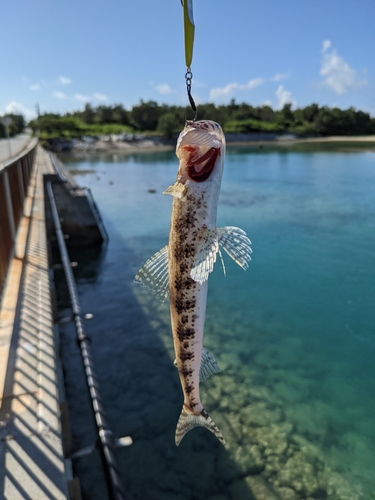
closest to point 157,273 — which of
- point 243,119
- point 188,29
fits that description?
point 188,29

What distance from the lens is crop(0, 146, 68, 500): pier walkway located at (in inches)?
159

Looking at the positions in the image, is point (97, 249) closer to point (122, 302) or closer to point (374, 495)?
point (122, 302)

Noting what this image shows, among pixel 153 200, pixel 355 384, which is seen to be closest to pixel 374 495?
pixel 355 384

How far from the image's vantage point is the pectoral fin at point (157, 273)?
359cm

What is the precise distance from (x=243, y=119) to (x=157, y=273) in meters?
149

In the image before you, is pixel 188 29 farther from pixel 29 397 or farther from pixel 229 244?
pixel 29 397

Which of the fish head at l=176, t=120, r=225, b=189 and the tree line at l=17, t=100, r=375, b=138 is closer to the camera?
the fish head at l=176, t=120, r=225, b=189

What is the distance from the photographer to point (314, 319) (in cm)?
1351

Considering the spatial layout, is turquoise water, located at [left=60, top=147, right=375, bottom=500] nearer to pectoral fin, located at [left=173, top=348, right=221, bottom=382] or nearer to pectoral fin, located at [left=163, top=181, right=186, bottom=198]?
pectoral fin, located at [left=173, top=348, right=221, bottom=382]

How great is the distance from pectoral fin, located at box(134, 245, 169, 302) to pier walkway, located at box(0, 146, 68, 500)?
247cm

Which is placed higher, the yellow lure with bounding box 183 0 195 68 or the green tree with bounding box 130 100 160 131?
Result: the green tree with bounding box 130 100 160 131

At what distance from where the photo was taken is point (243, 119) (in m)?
142

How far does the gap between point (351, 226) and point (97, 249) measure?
1628cm

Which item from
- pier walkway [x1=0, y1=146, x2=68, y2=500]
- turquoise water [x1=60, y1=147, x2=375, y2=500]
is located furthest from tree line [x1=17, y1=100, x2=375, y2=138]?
pier walkway [x1=0, y1=146, x2=68, y2=500]
